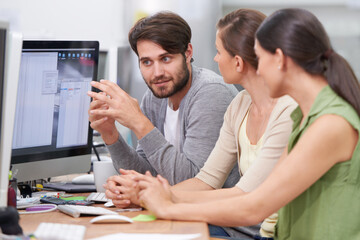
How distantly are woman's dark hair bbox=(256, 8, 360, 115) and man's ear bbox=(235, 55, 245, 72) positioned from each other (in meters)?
0.36

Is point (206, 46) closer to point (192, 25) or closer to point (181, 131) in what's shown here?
point (192, 25)

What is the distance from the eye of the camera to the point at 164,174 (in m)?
1.84

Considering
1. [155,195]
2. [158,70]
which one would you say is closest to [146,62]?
[158,70]

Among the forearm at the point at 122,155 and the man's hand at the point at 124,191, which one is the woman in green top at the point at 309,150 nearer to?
the man's hand at the point at 124,191

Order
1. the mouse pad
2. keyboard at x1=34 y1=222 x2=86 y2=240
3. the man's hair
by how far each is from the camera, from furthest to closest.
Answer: the man's hair
the mouse pad
keyboard at x1=34 y1=222 x2=86 y2=240

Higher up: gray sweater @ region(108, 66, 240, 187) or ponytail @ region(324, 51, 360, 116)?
ponytail @ region(324, 51, 360, 116)

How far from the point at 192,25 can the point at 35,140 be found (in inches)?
90.6

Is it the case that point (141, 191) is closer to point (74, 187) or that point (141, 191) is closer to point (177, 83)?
point (74, 187)

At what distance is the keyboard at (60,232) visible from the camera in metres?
1.06

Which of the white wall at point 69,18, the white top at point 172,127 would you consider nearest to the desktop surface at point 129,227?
the white top at point 172,127

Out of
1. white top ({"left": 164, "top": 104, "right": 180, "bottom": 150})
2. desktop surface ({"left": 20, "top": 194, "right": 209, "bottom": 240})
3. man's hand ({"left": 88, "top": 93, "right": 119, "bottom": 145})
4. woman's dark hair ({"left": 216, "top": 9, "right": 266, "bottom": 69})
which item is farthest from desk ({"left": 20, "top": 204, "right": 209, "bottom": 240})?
white top ({"left": 164, "top": 104, "right": 180, "bottom": 150})

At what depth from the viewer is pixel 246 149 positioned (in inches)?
68.2

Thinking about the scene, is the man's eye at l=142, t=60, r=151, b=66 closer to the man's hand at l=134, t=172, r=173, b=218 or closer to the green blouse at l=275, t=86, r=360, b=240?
the man's hand at l=134, t=172, r=173, b=218

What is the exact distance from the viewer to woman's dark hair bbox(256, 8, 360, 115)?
4.27ft
